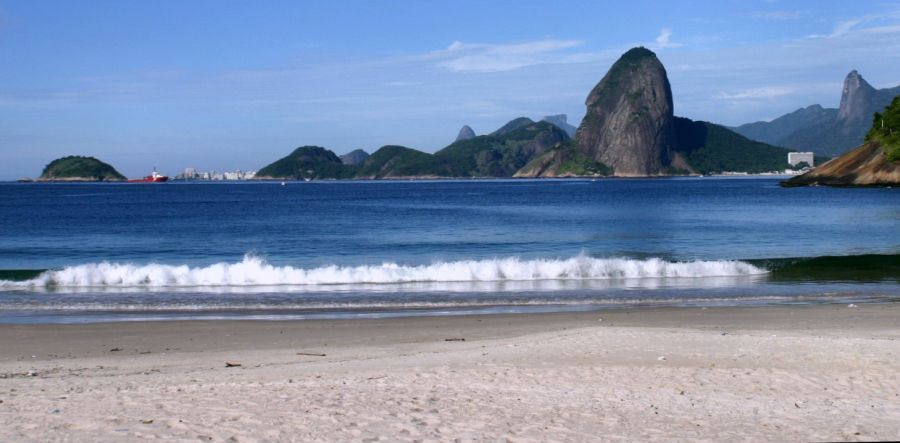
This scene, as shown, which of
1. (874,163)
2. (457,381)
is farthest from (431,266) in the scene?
(874,163)

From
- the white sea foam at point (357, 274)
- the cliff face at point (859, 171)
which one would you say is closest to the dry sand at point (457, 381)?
the white sea foam at point (357, 274)

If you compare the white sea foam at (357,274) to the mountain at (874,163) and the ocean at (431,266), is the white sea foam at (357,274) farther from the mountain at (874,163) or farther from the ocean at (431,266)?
the mountain at (874,163)

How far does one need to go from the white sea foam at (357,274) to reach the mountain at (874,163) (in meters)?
94.5

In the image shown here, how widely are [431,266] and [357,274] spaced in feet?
9.06

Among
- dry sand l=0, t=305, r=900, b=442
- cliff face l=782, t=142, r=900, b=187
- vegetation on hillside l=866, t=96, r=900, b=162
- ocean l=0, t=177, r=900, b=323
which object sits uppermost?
vegetation on hillside l=866, t=96, r=900, b=162

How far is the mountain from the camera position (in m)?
110

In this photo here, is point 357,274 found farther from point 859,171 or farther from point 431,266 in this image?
point 859,171

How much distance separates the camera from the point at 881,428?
8.06m

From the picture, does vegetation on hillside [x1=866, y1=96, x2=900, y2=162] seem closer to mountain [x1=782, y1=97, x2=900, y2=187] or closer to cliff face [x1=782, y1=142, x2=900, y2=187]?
mountain [x1=782, y1=97, x2=900, y2=187]

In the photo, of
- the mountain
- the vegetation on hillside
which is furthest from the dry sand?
the mountain

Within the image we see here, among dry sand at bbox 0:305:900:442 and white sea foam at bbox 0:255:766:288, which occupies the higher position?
dry sand at bbox 0:305:900:442

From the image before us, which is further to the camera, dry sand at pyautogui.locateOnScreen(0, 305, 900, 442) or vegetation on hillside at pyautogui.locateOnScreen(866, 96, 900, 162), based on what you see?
vegetation on hillside at pyautogui.locateOnScreen(866, 96, 900, 162)

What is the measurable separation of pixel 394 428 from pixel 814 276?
72.1ft

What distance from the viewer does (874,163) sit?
118m
